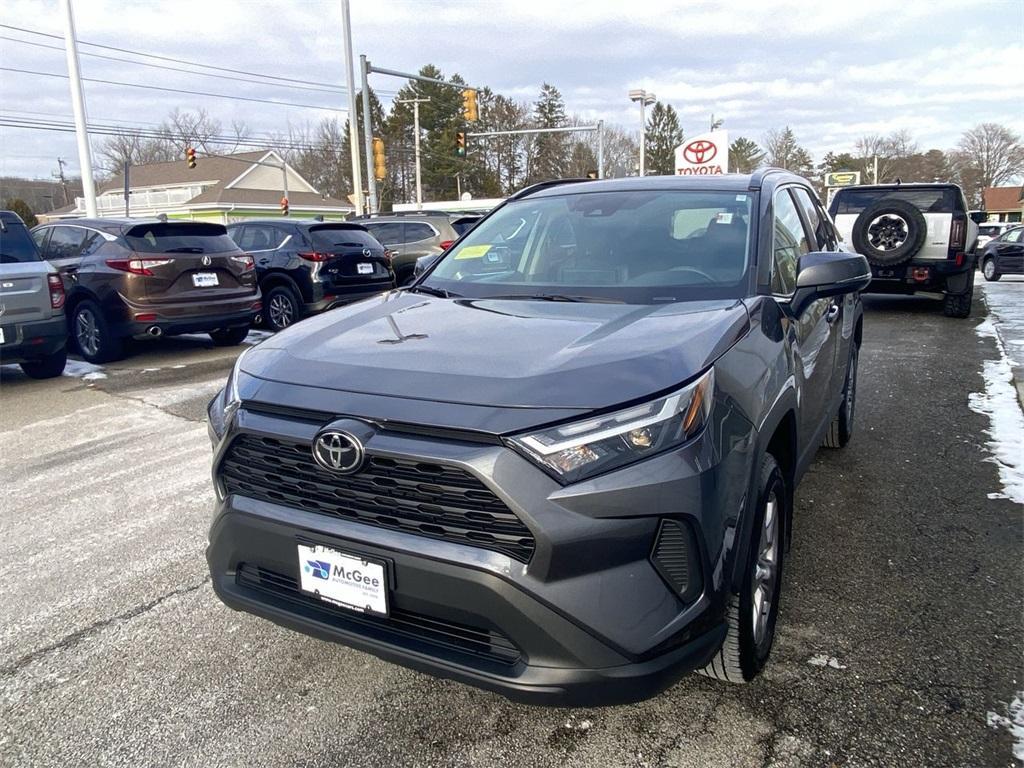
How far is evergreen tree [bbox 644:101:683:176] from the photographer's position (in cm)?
8375

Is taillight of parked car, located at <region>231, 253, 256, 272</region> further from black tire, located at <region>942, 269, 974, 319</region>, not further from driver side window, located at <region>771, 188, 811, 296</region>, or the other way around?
black tire, located at <region>942, 269, 974, 319</region>

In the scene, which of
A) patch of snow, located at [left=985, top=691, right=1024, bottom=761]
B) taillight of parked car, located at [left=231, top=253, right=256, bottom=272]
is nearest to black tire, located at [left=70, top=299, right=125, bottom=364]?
taillight of parked car, located at [left=231, top=253, right=256, bottom=272]

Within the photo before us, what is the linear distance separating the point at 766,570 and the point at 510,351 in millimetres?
1191

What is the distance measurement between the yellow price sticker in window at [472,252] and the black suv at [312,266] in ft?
23.6

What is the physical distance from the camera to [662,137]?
279 ft

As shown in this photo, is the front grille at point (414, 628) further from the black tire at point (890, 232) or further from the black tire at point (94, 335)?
the black tire at point (890, 232)

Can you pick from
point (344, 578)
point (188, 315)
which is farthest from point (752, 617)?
point (188, 315)

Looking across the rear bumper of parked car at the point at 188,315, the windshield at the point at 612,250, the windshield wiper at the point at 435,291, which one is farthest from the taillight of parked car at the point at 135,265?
the windshield wiper at the point at 435,291

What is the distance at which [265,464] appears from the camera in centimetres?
222

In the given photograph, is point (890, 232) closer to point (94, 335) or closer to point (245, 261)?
point (245, 261)

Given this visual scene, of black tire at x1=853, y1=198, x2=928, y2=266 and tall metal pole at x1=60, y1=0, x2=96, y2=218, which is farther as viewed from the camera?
tall metal pole at x1=60, y1=0, x2=96, y2=218

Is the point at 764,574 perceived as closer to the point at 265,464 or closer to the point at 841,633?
the point at 841,633

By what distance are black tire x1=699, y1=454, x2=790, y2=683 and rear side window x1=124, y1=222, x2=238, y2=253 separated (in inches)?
315

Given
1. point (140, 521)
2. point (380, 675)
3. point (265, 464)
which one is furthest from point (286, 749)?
point (140, 521)
